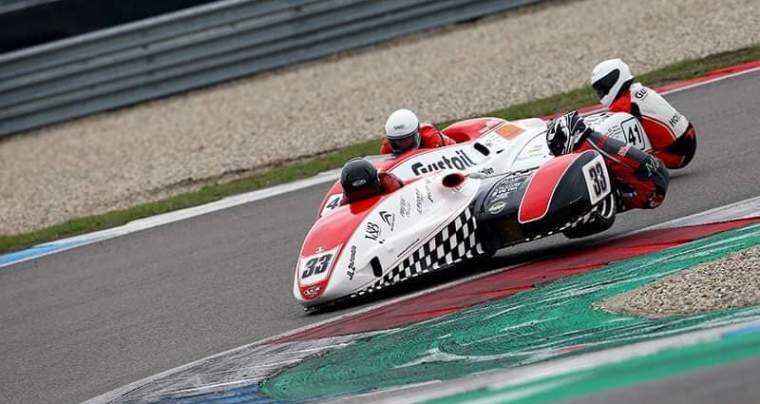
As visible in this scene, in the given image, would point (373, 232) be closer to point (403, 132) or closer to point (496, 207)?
point (496, 207)

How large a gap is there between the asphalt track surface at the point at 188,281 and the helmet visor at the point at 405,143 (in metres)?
0.96

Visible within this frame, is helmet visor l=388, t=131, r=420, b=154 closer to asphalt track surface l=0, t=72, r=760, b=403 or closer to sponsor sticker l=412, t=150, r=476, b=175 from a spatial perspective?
sponsor sticker l=412, t=150, r=476, b=175

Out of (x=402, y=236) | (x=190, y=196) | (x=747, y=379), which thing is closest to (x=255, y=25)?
(x=190, y=196)

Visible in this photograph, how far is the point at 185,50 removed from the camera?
16.7 meters

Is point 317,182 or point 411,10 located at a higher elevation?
point 411,10

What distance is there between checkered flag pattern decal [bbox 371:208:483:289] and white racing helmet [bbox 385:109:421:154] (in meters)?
1.13

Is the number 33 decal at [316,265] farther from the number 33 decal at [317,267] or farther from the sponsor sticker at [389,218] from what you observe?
the sponsor sticker at [389,218]

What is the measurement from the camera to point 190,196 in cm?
1273

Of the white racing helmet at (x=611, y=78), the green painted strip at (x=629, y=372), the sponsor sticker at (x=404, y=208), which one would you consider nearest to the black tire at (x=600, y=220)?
the sponsor sticker at (x=404, y=208)

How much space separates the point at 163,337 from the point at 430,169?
203 cm

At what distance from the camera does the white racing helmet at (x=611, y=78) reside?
30.5ft

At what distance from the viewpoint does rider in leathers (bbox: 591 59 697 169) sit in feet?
30.3

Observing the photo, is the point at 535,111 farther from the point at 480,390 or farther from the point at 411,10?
the point at 480,390

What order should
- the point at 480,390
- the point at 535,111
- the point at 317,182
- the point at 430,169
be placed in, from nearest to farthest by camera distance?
the point at 480,390, the point at 430,169, the point at 317,182, the point at 535,111
